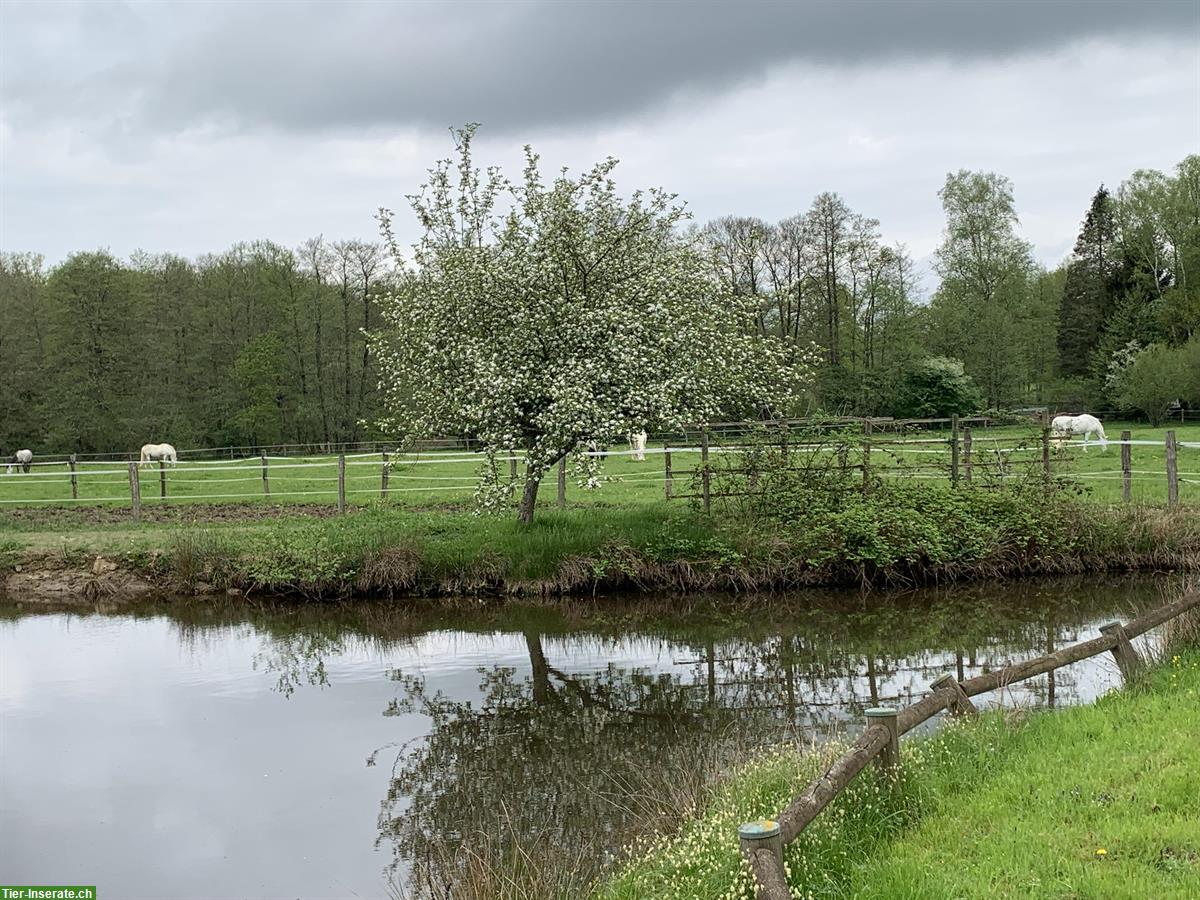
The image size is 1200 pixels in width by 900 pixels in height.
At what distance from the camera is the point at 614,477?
15.5m

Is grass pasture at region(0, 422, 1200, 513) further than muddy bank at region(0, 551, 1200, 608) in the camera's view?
Yes

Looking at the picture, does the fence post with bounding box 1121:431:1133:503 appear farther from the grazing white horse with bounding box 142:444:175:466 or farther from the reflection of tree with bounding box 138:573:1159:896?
the grazing white horse with bounding box 142:444:175:466

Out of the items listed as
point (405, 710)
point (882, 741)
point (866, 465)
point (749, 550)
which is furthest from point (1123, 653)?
point (866, 465)

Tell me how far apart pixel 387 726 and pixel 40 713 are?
389cm

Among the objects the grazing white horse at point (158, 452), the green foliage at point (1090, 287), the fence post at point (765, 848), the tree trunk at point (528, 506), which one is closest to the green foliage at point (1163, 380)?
the green foliage at point (1090, 287)

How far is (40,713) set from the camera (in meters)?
10.5

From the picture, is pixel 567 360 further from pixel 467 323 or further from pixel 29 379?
pixel 29 379

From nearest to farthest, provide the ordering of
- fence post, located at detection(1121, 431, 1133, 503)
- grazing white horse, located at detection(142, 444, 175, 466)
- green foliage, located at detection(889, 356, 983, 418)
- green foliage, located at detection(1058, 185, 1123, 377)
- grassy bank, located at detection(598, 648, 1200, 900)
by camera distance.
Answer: grassy bank, located at detection(598, 648, 1200, 900), fence post, located at detection(1121, 431, 1133, 503), grazing white horse, located at detection(142, 444, 175, 466), green foliage, located at detection(889, 356, 983, 418), green foliage, located at detection(1058, 185, 1123, 377)

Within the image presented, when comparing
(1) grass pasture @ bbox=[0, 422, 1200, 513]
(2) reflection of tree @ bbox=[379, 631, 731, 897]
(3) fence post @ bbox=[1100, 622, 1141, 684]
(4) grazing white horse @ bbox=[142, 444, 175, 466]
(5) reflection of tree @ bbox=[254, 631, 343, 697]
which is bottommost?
(2) reflection of tree @ bbox=[379, 631, 731, 897]

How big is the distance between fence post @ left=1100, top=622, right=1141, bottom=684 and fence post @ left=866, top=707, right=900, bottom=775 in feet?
10.1

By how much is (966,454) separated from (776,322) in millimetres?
35042

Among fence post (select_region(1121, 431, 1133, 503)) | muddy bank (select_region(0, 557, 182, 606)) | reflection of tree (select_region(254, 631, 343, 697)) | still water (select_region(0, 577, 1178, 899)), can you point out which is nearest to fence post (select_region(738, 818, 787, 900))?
still water (select_region(0, 577, 1178, 899))

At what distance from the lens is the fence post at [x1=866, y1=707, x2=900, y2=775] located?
18.4 feet

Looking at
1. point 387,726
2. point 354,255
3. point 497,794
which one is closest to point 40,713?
point 387,726
